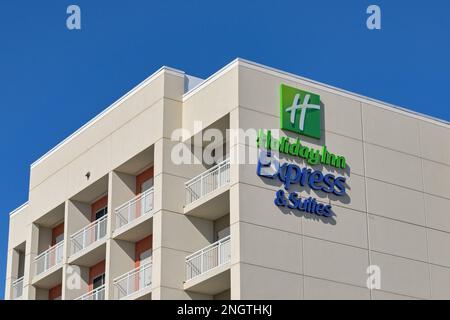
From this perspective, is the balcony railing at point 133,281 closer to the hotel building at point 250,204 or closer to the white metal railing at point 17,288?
the hotel building at point 250,204

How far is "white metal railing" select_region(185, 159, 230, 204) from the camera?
43.0m

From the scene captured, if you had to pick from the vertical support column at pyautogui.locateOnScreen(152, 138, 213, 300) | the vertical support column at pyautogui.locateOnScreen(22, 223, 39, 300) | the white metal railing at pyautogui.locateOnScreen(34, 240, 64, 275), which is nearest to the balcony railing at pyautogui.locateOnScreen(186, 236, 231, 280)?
the vertical support column at pyautogui.locateOnScreen(152, 138, 213, 300)

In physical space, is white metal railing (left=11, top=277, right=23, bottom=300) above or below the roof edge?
below

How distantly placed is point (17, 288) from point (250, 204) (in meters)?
21.4

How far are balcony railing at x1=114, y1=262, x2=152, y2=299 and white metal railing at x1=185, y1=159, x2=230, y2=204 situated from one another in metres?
3.37

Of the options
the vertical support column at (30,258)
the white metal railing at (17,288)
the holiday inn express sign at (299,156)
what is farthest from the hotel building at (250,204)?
the white metal railing at (17,288)

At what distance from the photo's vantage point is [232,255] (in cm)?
4019

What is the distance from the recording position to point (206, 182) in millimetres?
43969

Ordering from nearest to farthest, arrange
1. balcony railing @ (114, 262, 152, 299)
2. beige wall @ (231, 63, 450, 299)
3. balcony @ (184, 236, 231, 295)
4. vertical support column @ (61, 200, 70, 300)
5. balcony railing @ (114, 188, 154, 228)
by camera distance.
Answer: beige wall @ (231, 63, 450, 299) < balcony @ (184, 236, 231, 295) < balcony railing @ (114, 262, 152, 299) < balcony railing @ (114, 188, 154, 228) < vertical support column @ (61, 200, 70, 300)

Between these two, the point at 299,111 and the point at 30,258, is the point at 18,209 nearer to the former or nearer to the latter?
the point at 30,258

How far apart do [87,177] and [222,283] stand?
38.0 feet

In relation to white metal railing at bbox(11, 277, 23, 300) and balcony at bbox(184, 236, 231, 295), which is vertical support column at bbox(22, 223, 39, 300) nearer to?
white metal railing at bbox(11, 277, 23, 300)
